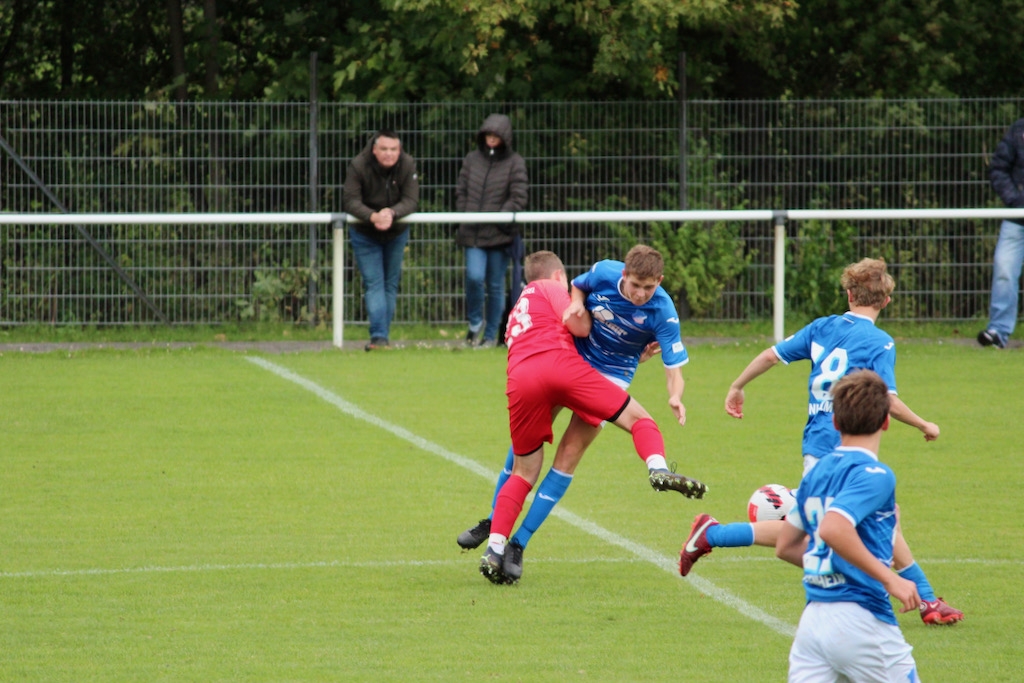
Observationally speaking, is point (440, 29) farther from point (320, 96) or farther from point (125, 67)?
point (125, 67)

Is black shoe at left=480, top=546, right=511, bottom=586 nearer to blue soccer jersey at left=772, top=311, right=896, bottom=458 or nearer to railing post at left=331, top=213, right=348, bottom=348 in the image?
blue soccer jersey at left=772, top=311, right=896, bottom=458

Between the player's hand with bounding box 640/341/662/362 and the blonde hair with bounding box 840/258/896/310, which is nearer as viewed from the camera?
the blonde hair with bounding box 840/258/896/310

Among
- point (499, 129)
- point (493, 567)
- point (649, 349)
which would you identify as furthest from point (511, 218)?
point (493, 567)

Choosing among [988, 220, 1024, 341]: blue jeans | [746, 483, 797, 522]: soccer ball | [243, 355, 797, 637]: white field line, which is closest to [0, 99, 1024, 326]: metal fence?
[988, 220, 1024, 341]: blue jeans

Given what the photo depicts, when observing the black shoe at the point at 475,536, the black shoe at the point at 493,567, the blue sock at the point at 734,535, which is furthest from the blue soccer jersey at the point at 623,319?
the blue sock at the point at 734,535

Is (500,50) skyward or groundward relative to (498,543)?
skyward

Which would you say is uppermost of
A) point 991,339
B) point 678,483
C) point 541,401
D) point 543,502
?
point 541,401

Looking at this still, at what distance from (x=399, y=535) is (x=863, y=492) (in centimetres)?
382

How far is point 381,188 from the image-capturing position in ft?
46.3

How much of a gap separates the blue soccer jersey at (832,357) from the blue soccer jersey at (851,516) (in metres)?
1.82

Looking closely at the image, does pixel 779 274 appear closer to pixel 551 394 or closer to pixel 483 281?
pixel 483 281

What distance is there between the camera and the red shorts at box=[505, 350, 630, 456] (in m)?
6.61

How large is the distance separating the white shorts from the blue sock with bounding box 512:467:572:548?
109 inches

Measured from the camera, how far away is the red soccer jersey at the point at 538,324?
22.2ft
